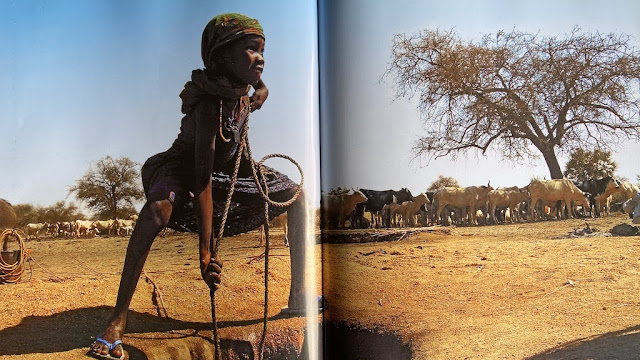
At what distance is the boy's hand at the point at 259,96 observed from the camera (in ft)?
14.5

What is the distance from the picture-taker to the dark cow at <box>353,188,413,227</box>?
464cm

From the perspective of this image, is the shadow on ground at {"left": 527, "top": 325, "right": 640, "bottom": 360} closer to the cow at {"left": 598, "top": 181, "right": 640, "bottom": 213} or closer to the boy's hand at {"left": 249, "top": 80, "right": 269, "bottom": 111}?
the cow at {"left": 598, "top": 181, "right": 640, "bottom": 213}

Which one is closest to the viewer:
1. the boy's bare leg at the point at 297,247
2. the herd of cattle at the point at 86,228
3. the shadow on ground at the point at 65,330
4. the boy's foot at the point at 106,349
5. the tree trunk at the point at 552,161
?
the shadow on ground at the point at 65,330

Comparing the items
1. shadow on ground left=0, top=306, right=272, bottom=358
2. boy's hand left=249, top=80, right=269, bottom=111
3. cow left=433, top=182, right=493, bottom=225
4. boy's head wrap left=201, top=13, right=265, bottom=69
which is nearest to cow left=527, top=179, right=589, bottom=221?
cow left=433, top=182, right=493, bottom=225

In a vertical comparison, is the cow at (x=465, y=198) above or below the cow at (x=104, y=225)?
above

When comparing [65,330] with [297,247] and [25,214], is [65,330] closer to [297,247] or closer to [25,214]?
[25,214]

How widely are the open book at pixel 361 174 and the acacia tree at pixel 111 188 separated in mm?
22

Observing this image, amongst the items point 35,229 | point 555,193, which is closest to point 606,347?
point 555,193

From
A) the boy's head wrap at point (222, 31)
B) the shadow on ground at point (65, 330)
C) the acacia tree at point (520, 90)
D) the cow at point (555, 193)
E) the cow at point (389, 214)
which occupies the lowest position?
the shadow on ground at point (65, 330)

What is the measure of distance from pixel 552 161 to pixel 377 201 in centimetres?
110

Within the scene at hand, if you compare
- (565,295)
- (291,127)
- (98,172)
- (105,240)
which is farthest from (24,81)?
(565,295)

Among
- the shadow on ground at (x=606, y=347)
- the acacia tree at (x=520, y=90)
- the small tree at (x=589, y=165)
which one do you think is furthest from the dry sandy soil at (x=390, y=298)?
the acacia tree at (x=520, y=90)

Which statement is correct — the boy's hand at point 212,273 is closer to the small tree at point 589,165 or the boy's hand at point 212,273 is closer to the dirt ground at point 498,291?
the dirt ground at point 498,291

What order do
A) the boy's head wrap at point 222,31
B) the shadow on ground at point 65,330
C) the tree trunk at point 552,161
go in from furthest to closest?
the tree trunk at point 552,161 < the boy's head wrap at point 222,31 < the shadow on ground at point 65,330
